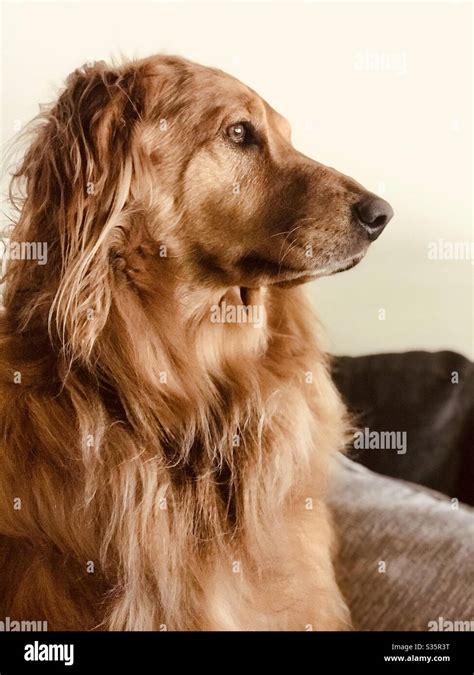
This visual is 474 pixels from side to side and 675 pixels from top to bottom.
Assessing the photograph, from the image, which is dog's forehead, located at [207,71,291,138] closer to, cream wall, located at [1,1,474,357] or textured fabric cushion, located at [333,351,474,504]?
cream wall, located at [1,1,474,357]

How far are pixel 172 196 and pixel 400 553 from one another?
861mm

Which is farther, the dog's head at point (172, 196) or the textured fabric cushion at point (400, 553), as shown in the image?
the textured fabric cushion at point (400, 553)

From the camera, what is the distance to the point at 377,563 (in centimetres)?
155

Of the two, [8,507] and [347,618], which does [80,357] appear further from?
[347,618]

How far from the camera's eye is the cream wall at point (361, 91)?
159 cm

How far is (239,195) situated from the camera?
1263mm

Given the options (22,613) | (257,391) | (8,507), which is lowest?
(22,613)

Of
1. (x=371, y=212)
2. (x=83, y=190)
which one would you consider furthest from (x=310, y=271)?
(x=83, y=190)

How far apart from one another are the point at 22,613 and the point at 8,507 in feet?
0.55

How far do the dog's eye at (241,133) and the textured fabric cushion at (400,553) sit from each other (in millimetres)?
771

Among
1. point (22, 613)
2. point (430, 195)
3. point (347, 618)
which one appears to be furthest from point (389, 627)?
point (430, 195)

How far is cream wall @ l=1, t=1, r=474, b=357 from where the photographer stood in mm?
1587

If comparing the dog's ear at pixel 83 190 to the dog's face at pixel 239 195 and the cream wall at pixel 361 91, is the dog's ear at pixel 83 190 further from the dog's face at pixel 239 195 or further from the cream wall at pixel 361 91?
the cream wall at pixel 361 91

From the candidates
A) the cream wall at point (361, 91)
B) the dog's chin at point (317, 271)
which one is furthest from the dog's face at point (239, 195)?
the cream wall at point (361, 91)
